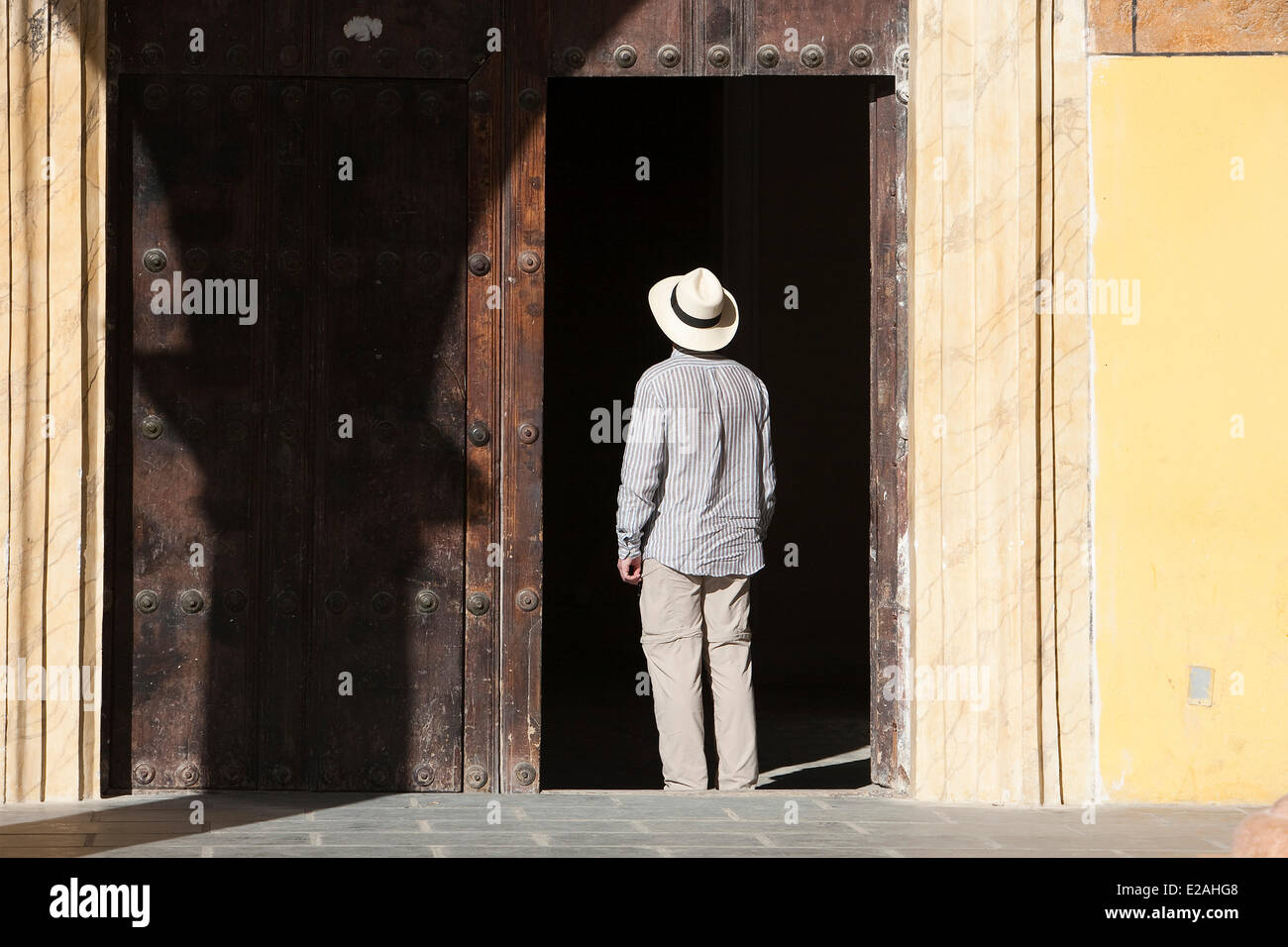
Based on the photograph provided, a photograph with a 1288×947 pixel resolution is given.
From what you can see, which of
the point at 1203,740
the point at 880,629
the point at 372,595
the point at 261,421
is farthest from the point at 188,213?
the point at 1203,740

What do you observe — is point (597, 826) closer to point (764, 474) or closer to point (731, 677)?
point (731, 677)

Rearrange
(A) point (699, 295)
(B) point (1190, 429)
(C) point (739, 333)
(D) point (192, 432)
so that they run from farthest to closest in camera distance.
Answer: (C) point (739, 333), (A) point (699, 295), (D) point (192, 432), (B) point (1190, 429)

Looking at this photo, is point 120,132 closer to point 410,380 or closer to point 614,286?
point 410,380

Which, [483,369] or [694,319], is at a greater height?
[694,319]

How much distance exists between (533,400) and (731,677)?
4.10 feet

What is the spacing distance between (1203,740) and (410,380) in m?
2.95

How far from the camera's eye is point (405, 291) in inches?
229

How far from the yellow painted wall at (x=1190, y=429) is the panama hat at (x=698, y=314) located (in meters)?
1.36

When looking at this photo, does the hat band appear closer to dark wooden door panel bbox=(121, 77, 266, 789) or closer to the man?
the man

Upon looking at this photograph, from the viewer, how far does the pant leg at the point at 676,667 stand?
601 cm

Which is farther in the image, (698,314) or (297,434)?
(698,314)

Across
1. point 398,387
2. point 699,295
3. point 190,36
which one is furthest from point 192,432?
point 699,295

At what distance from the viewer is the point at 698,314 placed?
20.2 ft

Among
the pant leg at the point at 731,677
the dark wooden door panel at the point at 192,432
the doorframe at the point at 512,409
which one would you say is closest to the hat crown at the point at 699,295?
the doorframe at the point at 512,409
